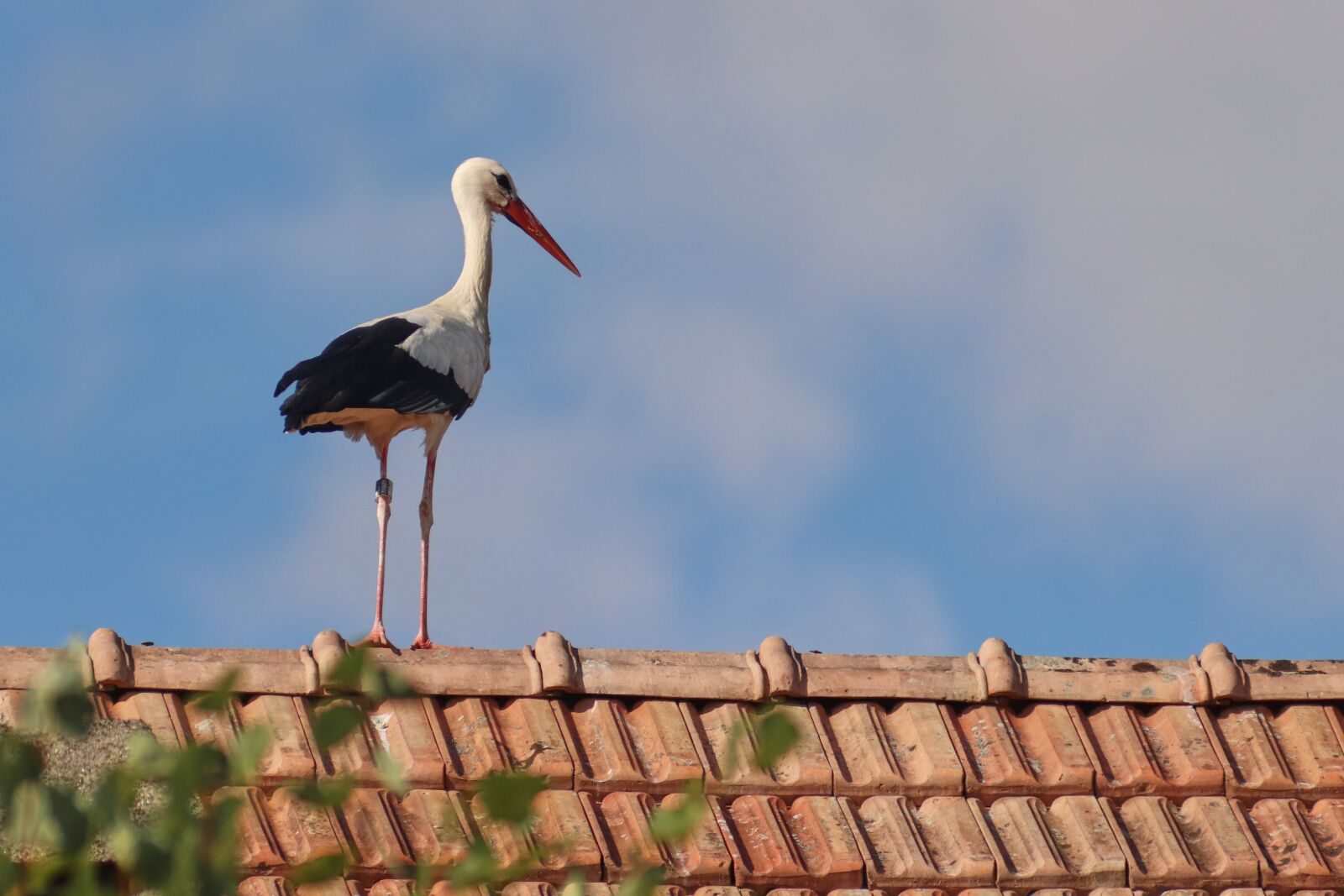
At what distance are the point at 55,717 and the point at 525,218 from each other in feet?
27.1

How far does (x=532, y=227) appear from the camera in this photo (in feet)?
36.8

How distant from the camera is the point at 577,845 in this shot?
5.24m

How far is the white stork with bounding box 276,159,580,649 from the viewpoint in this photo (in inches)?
359

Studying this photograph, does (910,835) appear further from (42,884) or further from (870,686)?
(42,884)

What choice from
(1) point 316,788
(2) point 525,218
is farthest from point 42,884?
(2) point 525,218

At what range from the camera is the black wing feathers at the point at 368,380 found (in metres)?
9.09

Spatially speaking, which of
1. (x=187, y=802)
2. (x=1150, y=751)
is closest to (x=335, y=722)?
(x=187, y=802)

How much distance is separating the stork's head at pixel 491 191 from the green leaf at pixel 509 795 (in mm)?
8166

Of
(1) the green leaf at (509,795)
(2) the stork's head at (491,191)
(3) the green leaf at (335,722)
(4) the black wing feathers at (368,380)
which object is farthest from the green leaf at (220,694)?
(2) the stork's head at (491,191)

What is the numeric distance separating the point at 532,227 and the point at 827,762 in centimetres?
592

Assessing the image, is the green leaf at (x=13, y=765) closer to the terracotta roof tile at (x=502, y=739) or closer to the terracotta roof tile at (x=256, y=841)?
the terracotta roof tile at (x=256, y=841)

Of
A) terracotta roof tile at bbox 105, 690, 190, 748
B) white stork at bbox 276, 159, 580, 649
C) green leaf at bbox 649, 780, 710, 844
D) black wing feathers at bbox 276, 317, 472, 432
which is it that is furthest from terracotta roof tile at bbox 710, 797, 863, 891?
black wing feathers at bbox 276, 317, 472, 432

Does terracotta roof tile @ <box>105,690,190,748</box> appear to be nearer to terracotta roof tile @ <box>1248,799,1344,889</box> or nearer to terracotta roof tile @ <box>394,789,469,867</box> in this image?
terracotta roof tile @ <box>394,789,469,867</box>

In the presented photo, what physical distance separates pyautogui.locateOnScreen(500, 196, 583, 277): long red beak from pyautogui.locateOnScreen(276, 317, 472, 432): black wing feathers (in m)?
1.61
